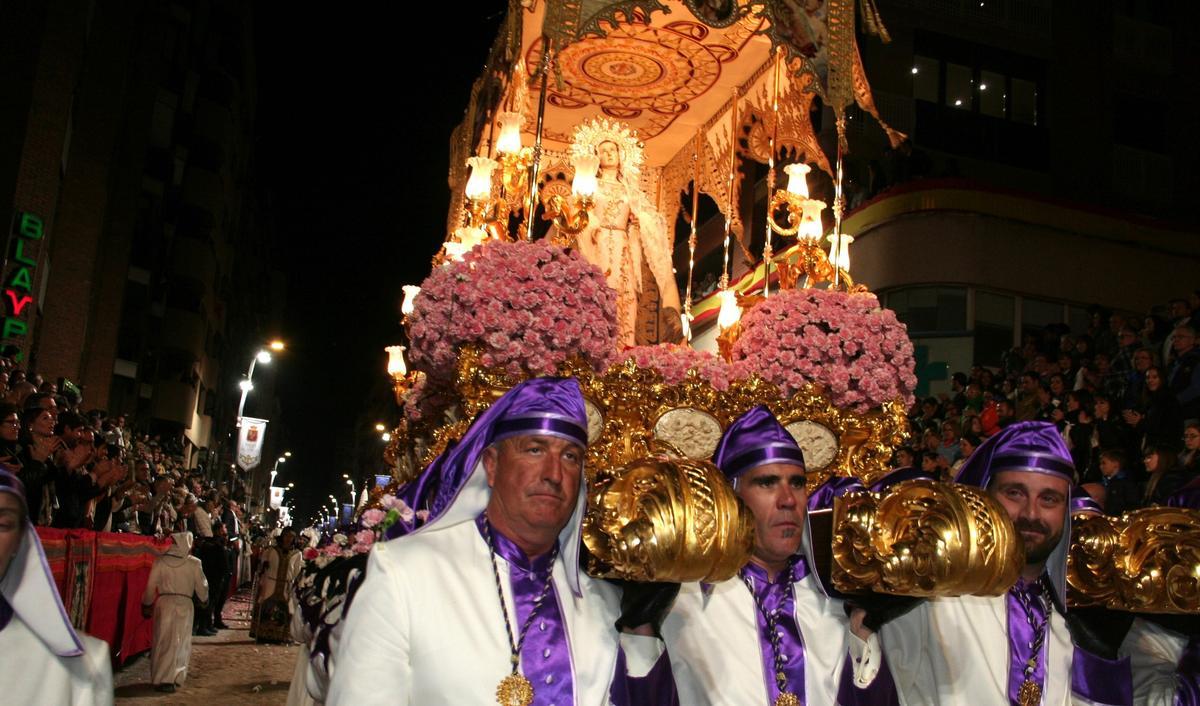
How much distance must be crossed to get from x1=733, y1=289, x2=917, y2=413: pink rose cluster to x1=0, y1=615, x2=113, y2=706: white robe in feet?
16.5

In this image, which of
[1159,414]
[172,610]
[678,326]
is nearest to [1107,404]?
[1159,414]

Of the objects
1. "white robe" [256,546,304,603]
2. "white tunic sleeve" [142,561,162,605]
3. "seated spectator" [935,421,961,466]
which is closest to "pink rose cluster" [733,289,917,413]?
"seated spectator" [935,421,961,466]

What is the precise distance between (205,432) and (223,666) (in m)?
37.0

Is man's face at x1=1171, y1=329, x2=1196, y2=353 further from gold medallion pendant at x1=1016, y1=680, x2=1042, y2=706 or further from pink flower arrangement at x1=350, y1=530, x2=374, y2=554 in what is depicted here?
pink flower arrangement at x1=350, y1=530, x2=374, y2=554

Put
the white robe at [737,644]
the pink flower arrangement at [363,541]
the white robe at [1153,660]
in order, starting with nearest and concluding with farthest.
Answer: the white robe at [737,644] < the white robe at [1153,660] < the pink flower arrangement at [363,541]

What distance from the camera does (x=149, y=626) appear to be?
47.1ft

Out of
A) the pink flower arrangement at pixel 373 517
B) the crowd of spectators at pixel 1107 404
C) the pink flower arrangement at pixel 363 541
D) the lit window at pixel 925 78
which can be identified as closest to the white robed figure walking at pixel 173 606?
the pink flower arrangement at pixel 363 541

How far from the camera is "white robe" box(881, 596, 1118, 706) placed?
3920 millimetres

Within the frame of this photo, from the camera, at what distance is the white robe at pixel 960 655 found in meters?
3.92

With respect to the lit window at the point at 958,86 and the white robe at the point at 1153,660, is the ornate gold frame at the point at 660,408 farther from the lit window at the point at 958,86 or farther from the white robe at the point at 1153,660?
the lit window at the point at 958,86

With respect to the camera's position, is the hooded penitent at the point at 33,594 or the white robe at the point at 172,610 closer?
the hooded penitent at the point at 33,594

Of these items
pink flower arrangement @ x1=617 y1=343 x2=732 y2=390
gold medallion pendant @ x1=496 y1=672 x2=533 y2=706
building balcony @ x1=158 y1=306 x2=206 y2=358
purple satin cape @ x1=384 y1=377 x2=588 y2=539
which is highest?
building balcony @ x1=158 y1=306 x2=206 y2=358

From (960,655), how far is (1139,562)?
71 cm

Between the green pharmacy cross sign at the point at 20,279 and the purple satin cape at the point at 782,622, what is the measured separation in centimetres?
1479
